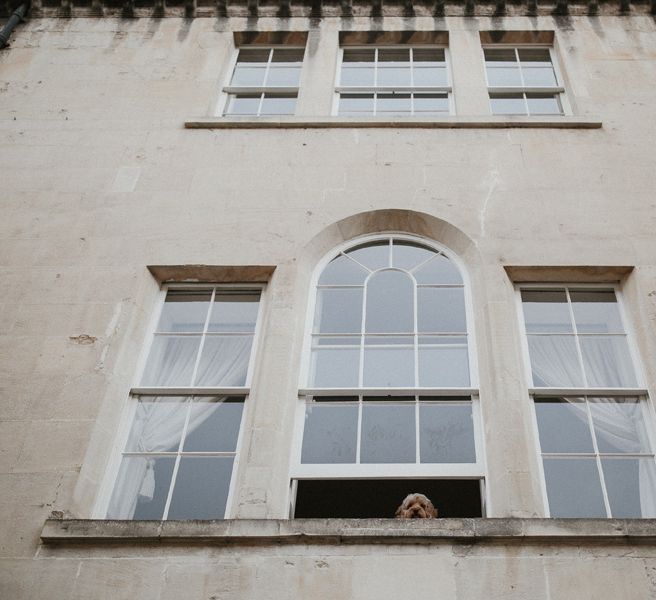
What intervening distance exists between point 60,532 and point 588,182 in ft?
21.7

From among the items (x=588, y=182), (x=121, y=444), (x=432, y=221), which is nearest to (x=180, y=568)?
(x=121, y=444)

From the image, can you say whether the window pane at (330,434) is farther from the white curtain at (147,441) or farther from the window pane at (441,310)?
the window pane at (441,310)

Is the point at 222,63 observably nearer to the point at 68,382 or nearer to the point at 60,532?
the point at 68,382

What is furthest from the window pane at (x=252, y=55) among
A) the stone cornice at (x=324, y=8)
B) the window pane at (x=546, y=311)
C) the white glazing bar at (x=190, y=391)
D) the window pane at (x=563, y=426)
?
the window pane at (x=563, y=426)

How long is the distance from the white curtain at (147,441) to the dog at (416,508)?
2.04 meters

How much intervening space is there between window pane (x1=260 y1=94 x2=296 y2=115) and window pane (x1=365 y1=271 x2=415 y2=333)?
343 cm

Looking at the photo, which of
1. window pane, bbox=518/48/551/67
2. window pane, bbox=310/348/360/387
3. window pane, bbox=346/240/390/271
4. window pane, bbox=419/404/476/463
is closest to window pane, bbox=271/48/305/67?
window pane, bbox=518/48/551/67

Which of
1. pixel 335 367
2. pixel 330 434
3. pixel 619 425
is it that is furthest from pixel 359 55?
pixel 619 425

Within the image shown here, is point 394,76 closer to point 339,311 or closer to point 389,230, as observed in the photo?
point 389,230

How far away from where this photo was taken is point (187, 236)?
851 cm

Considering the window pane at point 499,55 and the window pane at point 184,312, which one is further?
the window pane at point 499,55

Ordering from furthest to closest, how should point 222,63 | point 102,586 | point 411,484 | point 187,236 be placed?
point 222,63
point 187,236
point 411,484
point 102,586

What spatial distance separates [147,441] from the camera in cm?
703

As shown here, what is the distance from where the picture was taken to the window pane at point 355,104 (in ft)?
35.1
